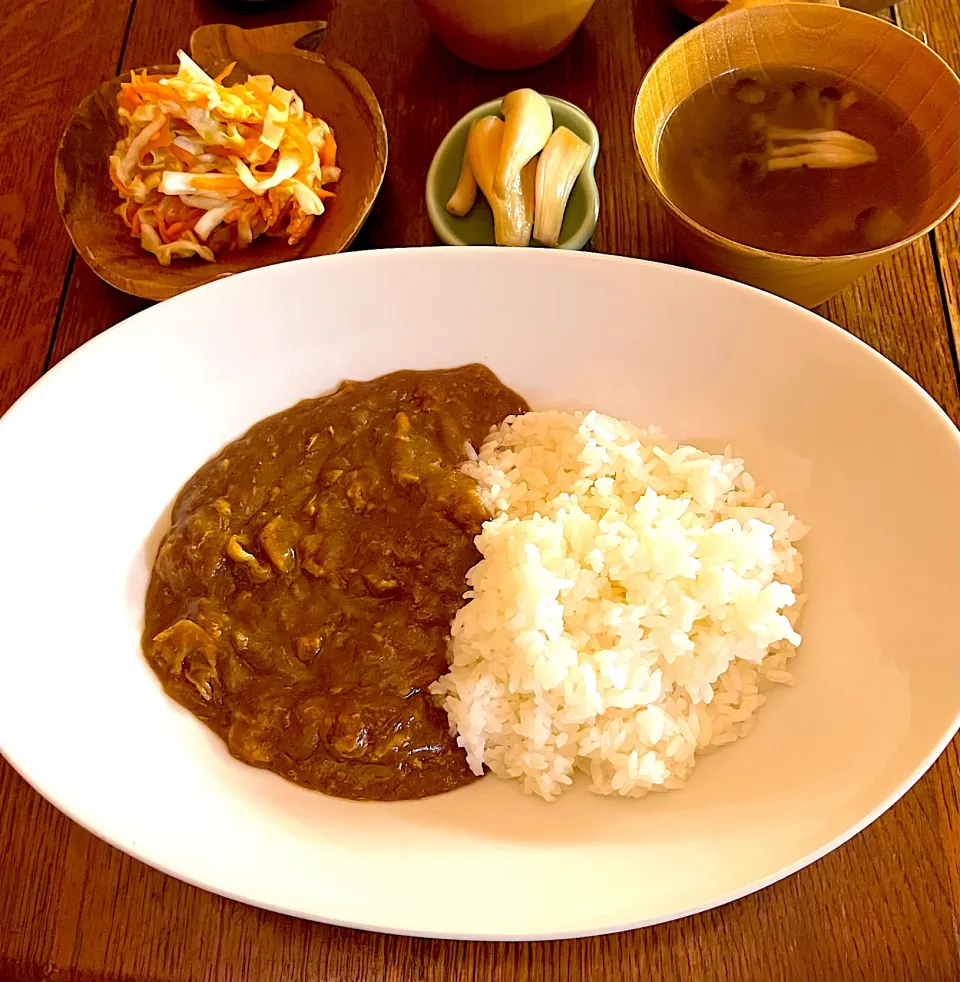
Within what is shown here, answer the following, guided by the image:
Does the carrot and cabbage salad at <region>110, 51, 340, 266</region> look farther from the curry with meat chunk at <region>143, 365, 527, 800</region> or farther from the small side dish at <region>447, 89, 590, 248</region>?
the curry with meat chunk at <region>143, 365, 527, 800</region>

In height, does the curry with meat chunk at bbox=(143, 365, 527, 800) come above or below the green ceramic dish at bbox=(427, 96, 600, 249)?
below

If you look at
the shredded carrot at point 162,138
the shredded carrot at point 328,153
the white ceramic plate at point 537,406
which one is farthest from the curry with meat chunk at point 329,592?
the shredded carrot at point 162,138

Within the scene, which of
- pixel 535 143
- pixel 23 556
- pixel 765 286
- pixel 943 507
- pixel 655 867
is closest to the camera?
pixel 655 867

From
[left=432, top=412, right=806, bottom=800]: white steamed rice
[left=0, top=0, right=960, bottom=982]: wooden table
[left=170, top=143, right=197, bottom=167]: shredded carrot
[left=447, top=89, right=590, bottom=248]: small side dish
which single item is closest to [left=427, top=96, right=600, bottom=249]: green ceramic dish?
[left=447, top=89, right=590, bottom=248]: small side dish

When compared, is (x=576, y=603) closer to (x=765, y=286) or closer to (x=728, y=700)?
(x=728, y=700)

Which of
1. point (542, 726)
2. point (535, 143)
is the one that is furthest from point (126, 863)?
point (535, 143)

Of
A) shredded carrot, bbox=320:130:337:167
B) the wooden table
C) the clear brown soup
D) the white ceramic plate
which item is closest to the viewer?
the white ceramic plate
